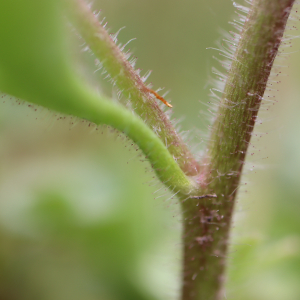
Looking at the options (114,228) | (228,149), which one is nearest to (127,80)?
(228,149)

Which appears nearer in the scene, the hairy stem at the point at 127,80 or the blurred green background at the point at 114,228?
the hairy stem at the point at 127,80

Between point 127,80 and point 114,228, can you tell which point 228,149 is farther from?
point 114,228

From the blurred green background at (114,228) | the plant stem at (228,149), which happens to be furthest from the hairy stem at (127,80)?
the blurred green background at (114,228)

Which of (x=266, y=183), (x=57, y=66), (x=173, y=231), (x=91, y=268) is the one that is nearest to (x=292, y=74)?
(x=266, y=183)

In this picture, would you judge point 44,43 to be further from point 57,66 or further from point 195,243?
point 195,243

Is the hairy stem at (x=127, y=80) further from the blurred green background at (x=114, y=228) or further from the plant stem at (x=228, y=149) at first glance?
the blurred green background at (x=114, y=228)

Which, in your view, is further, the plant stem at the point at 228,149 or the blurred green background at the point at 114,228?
the blurred green background at the point at 114,228
